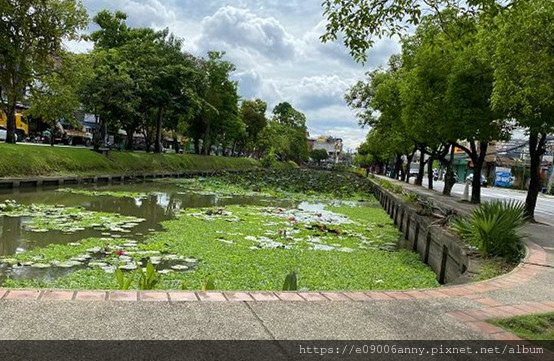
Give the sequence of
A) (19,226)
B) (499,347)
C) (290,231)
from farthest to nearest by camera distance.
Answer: (290,231), (19,226), (499,347)

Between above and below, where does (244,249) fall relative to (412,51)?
below

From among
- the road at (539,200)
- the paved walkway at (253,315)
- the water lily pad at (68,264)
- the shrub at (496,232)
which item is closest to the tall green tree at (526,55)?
the shrub at (496,232)

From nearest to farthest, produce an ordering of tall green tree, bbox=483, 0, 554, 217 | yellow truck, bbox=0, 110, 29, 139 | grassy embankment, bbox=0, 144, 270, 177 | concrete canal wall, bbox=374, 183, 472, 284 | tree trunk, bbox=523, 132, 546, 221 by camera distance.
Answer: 1. concrete canal wall, bbox=374, 183, 472, 284
2. tall green tree, bbox=483, 0, 554, 217
3. tree trunk, bbox=523, 132, 546, 221
4. grassy embankment, bbox=0, 144, 270, 177
5. yellow truck, bbox=0, 110, 29, 139

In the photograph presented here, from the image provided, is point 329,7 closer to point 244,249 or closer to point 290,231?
point 244,249

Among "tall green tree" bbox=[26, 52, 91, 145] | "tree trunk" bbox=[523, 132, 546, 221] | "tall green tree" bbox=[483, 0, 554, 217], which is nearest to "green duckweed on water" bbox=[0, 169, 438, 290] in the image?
"tall green tree" bbox=[483, 0, 554, 217]

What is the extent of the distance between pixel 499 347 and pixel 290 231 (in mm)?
8652

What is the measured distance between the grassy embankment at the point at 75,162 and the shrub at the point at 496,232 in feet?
57.1

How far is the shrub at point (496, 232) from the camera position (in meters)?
7.26

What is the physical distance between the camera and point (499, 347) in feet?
10.7

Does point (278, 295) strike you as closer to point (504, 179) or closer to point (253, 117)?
point (504, 179)

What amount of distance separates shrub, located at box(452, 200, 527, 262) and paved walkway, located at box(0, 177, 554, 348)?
2824 millimetres

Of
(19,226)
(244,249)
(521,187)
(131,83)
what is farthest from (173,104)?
(521,187)

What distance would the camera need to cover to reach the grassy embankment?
757 inches

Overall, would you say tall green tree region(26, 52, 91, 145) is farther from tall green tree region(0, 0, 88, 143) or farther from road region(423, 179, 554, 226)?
road region(423, 179, 554, 226)
